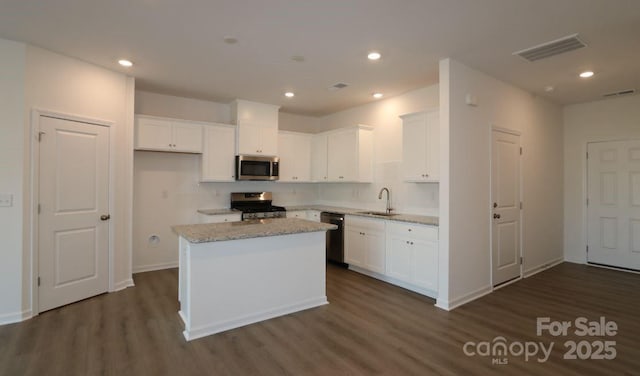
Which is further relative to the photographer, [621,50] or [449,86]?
[449,86]

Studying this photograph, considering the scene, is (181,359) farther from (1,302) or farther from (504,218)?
(504,218)

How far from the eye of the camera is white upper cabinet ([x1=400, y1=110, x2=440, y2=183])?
159 inches

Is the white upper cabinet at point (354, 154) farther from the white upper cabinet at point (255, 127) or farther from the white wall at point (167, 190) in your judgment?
the white wall at point (167, 190)

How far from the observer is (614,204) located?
5.17 m

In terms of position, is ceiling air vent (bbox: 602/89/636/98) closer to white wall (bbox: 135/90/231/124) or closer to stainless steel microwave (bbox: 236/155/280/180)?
stainless steel microwave (bbox: 236/155/280/180)

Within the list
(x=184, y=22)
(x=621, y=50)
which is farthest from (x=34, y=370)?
(x=621, y=50)

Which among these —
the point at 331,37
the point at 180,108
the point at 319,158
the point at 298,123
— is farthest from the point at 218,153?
the point at 331,37

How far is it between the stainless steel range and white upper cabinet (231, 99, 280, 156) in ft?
2.68

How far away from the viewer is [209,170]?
199 inches

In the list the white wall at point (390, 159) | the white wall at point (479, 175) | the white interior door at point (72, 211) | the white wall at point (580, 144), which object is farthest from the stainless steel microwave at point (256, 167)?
the white wall at point (580, 144)

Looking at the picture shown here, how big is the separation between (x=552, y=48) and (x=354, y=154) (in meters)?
2.86

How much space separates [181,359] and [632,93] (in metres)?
6.61

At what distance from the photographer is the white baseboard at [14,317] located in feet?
10.1

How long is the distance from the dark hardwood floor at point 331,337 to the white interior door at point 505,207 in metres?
0.41
